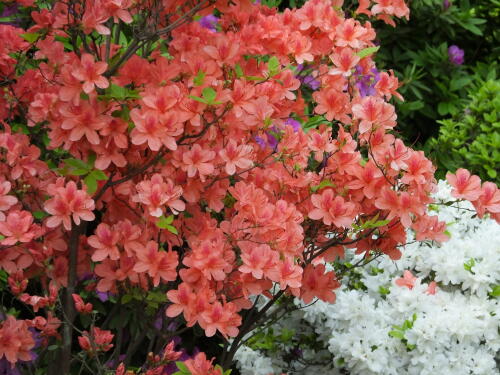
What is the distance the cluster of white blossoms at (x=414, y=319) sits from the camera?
2.40m

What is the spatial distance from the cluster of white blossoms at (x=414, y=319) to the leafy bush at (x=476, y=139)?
3.17ft

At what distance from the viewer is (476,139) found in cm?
393

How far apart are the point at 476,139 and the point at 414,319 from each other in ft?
5.84

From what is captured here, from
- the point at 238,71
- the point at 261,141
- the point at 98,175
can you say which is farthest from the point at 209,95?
the point at 261,141

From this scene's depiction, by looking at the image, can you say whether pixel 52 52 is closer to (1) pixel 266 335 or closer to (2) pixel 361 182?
(2) pixel 361 182

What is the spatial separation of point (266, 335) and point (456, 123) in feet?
6.55

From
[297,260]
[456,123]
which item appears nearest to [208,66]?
[297,260]

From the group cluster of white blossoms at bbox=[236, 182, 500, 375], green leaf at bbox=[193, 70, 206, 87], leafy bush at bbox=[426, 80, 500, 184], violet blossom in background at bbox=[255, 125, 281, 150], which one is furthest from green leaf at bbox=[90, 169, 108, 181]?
leafy bush at bbox=[426, 80, 500, 184]

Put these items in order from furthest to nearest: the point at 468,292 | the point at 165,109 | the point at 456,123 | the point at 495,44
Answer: the point at 495,44 → the point at 456,123 → the point at 468,292 → the point at 165,109

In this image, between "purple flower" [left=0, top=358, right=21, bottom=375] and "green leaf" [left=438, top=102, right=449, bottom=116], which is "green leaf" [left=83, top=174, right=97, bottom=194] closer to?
"purple flower" [left=0, top=358, right=21, bottom=375]

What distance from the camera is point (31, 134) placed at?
2.17 meters

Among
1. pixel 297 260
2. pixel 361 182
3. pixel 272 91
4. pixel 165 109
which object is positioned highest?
pixel 165 109

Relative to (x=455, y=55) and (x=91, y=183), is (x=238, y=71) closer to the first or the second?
(x=91, y=183)

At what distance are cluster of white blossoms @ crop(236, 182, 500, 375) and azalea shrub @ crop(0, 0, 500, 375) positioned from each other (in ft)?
1.39
